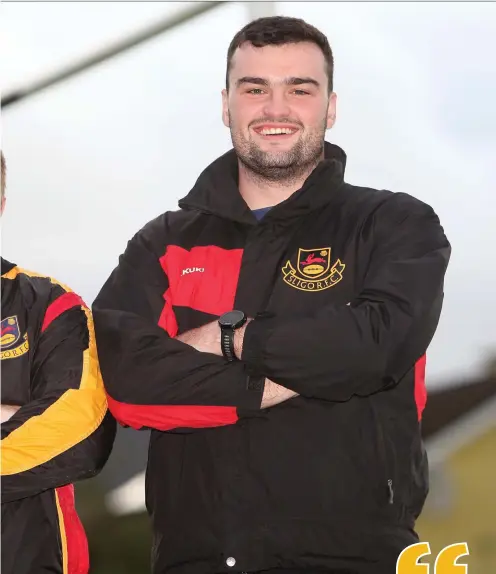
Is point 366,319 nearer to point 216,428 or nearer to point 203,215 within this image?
point 216,428

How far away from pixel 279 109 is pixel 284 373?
77 centimetres

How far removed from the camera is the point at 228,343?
1.79m

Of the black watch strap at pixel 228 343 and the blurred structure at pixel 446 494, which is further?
the blurred structure at pixel 446 494

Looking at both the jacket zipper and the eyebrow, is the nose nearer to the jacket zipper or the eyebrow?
the eyebrow

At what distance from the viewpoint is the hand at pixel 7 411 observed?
1939mm

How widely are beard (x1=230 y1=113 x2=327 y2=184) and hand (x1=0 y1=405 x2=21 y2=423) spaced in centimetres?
90

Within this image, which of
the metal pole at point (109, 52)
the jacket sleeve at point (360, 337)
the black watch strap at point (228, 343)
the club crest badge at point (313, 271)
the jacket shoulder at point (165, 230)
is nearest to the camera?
the jacket sleeve at point (360, 337)

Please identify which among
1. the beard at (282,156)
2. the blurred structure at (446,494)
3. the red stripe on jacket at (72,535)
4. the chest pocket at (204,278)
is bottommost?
the blurred structure at (446,494)

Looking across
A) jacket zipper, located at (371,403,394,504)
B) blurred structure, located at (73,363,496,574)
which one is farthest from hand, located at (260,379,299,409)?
blurred structure, located at (73,363,496,574)

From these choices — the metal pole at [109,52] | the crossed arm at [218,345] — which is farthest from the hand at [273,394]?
the metal pole at [109,52]

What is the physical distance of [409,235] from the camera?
1.93m

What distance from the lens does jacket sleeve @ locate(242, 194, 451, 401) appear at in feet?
5.54

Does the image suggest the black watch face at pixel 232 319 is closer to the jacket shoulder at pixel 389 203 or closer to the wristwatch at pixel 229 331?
the wristwatch at pixel 229 331

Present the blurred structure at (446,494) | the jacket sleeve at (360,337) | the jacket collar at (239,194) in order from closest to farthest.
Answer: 1. the jacket sleeve at (360,337)
2. the jacket collar at (239,194)
3. the blurred structure at (446,494)
